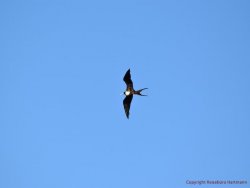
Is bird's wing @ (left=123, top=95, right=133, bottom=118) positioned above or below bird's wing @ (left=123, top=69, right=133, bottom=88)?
below

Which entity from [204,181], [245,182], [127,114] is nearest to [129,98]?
[127,114]

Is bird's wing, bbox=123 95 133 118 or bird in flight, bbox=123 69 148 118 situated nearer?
bird in flight, bbox=123 69 148 118

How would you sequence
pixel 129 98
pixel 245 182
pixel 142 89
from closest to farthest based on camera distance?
pixel 245 182
pixel 142 89
pixel 129 98

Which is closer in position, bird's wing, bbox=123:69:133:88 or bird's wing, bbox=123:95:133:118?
bird's wing, bbox=123:69:133:88

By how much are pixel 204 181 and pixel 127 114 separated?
671cm

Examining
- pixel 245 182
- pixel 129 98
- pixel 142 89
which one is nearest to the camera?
pixel 245 182

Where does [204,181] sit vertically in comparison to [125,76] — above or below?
below

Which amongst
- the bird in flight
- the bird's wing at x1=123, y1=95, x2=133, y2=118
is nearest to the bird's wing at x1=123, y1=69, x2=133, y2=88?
the bird in flight

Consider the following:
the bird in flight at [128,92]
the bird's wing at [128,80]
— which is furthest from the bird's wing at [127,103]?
the bird's wing at [128,80]

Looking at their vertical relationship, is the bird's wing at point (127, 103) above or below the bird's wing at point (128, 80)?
below

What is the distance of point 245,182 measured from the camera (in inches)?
726

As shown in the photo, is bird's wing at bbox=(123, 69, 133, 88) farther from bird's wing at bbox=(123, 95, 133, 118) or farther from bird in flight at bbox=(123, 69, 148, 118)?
bird's wing at bbox=(123, 95, 133, 118)

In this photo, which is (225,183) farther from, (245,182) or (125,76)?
(125,76)

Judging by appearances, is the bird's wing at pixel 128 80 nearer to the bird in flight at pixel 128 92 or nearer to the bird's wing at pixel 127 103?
the bird in flight at pixel 128 92
